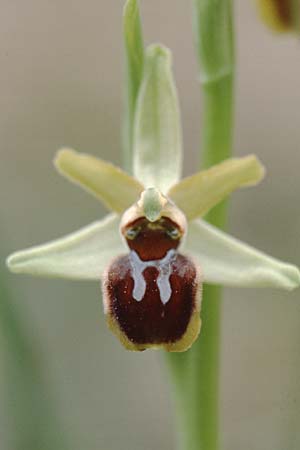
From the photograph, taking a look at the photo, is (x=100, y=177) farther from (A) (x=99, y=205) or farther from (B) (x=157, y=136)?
(A) (x=99, y=205)

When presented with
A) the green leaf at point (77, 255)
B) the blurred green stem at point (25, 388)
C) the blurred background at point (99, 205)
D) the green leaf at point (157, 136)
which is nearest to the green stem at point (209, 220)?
the green leaf at point (157, 136)

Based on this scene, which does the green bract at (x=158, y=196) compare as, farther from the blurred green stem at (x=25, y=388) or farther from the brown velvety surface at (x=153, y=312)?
the blurred green stem at (x=25, y=388)

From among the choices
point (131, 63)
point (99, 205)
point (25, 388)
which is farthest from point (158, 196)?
point (99, 205)

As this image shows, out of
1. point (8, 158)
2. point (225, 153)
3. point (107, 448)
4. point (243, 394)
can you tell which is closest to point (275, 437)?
point (243, 394)

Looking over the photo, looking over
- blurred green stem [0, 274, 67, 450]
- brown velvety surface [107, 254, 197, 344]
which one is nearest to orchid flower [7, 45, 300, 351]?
brown velvety surface [107, 254, 197, 344]

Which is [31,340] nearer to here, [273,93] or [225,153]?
[225,153]
